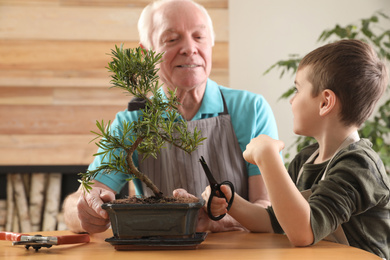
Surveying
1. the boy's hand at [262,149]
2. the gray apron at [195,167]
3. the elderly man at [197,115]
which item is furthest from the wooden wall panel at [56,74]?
the boy's hand at [262,149]

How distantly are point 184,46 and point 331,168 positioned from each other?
716 mm

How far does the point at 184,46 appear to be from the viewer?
1570 mm

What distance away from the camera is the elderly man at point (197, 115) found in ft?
4.92

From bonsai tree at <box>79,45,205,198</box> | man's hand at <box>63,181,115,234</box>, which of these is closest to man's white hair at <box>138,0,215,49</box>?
man's hand at <box>63,181,115,234</box>

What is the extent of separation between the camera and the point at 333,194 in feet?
3.10

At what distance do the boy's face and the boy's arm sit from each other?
0.25 m

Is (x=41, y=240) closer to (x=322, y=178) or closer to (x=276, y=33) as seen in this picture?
(x=322, y=178)

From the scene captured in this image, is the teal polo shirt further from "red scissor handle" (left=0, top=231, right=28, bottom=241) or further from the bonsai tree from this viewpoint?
the bonsai tree

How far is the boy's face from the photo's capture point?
1.14 m

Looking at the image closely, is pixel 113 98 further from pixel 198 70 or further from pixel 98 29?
pixel 198 70

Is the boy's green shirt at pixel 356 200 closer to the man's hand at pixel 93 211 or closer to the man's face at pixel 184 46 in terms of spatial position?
the man's hand at pixel 93 211

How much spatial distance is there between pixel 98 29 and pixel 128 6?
0.80ft

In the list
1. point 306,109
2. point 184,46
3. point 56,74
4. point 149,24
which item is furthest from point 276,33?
point 306,109

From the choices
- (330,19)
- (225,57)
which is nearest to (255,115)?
(225,57)
